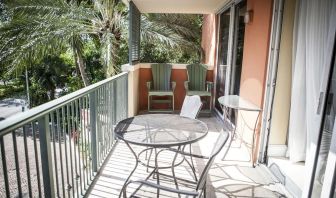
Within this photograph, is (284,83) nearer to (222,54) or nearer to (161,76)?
(222,54)

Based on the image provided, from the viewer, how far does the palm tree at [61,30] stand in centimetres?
569

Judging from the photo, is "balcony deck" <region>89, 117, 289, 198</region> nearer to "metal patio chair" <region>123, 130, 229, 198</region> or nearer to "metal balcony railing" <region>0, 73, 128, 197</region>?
"metal balcony railing" <region>0, 73, 128, 197</region>

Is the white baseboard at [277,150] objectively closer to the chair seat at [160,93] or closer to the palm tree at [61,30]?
the chair seat at [160,93]

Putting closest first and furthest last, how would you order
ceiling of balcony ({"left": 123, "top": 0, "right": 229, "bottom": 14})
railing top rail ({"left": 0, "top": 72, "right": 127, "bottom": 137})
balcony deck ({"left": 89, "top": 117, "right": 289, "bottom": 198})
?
railing top rail ({"left": 0, "top": 72, "right": 127, "bottom": 137}) < balcony deck ({"left": 89, "top": 117, "right": 289, "bottom": 198}) < ceiling of balcony ({"left": 123, "top": 0, "right": 229, "bottom": 14})

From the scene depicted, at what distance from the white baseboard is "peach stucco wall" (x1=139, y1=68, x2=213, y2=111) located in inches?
129

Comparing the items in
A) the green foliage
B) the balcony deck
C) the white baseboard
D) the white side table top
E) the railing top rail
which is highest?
the green foliage

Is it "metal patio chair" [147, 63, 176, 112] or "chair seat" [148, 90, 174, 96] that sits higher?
"metal patio chair" [147, 63, 176, 112]

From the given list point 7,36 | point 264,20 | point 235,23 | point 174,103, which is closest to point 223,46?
point 235,23

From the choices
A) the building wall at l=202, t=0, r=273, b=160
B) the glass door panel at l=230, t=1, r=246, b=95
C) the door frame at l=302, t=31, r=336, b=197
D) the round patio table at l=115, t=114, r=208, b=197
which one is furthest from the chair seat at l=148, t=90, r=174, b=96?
the door frame at l=302, t=31, r=336, b=197

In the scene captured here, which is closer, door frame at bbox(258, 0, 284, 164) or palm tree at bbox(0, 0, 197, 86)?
door frame at bbox(258, 0, 284, 164)

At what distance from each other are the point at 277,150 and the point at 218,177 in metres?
0.82

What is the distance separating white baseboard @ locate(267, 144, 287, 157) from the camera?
2973 mm

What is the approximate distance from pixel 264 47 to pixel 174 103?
138 inches

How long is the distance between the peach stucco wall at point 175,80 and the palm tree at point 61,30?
72cm
